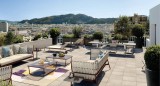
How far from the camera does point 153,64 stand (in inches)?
188

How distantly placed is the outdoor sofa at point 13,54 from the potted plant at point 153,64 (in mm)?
5672

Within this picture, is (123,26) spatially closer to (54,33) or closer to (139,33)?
(139,33)

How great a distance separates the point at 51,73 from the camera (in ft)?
23.9

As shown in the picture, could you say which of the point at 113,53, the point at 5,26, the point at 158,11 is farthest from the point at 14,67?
the point at 5,26

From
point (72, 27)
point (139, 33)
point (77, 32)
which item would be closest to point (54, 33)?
point (77, 32)

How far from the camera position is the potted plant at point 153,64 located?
4727 millimetres

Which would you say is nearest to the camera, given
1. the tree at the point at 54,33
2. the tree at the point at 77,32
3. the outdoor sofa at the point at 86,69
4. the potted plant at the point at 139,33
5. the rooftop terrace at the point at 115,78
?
the outdoor sofa at the point at 86,69

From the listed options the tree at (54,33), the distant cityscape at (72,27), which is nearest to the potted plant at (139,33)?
the distant cityscape at (72,27)

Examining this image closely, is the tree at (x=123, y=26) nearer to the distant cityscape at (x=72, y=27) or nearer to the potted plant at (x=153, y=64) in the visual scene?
the distant cityscape at (x=72, y=27)

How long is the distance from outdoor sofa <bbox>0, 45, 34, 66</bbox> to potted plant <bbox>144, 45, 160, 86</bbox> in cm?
567

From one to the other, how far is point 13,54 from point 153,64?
7.06 metres

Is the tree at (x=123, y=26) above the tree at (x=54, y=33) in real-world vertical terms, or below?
above

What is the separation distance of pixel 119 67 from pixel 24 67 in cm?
429

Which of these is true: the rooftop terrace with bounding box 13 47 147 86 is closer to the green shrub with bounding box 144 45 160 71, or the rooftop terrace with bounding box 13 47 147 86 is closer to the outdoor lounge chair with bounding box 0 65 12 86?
the outdoor lounge chair with bounding box 0 65 12 86
